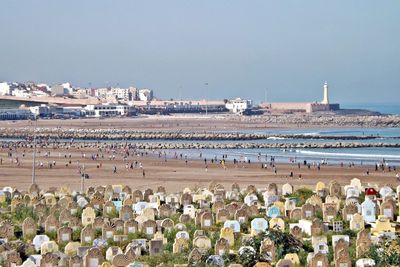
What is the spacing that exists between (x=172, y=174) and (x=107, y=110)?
90.2 meters

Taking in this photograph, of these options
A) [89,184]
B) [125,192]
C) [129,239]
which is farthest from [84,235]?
[89,184]

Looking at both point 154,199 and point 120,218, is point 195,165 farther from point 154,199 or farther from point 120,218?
point 120,218

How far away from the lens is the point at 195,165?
1788 inches

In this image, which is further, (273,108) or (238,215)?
(273,108)

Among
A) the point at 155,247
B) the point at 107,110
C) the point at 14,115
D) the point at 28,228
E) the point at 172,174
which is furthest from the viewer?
the point at 107,110

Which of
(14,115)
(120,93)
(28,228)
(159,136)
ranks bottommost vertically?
(28,228)

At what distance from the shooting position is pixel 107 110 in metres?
130

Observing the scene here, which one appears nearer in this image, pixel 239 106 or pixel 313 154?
pixel 313 154

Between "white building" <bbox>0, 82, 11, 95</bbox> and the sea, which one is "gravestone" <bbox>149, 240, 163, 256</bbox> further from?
"white building" <bbox>0, 82, 11, 95</bbox>

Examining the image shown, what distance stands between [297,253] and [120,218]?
5297 millimetres

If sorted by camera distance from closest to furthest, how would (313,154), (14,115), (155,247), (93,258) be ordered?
(93,258) < (155,247) < (313,154) < (14,115)

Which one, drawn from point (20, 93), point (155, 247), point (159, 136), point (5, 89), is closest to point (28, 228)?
point (155, 247)

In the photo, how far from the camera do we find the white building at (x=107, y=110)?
127 meters

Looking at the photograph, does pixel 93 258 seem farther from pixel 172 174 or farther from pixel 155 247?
pixel 172 174
